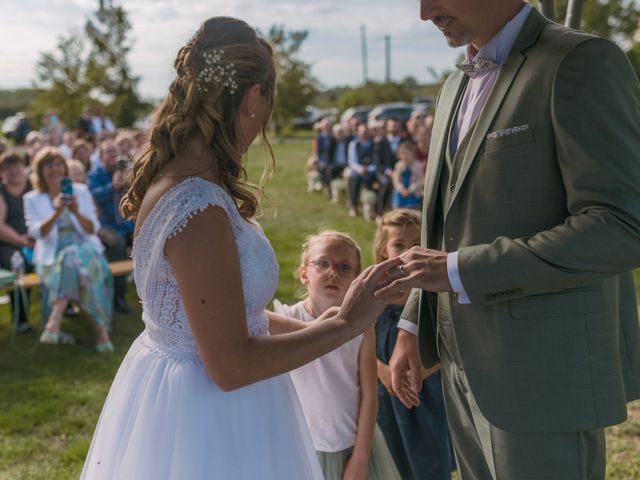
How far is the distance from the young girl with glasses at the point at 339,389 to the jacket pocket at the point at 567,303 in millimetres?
1045

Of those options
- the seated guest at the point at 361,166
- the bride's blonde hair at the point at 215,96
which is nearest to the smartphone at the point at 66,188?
the bride's blonde hair at the point at 215,96

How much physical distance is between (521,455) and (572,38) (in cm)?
117

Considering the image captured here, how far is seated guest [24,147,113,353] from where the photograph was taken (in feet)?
22.9

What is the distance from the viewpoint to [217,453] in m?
2.05

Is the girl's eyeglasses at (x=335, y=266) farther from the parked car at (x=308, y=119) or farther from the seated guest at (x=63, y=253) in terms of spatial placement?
the parked car at (x=308, y=119)

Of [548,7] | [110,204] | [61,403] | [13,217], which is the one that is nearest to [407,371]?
[548,7]

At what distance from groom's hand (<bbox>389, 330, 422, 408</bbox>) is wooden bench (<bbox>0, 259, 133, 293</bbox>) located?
538cm

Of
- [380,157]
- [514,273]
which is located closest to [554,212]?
[514,273]

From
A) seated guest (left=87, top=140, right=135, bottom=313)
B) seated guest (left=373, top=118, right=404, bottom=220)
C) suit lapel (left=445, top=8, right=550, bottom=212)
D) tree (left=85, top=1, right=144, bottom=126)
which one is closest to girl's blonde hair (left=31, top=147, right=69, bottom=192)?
seated guest (left=87, top=140, right=135, bottom=313)

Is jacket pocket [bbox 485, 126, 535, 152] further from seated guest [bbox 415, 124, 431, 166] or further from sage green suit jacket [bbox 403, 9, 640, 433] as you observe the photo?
seated guest [bbox 415, 124, 431, 166]

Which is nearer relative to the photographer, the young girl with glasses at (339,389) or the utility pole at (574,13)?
the young girl with glasses at (339,389)

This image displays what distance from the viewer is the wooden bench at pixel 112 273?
7.12 metres

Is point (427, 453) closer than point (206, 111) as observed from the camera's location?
No

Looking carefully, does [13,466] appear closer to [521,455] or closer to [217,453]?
[217,453]
